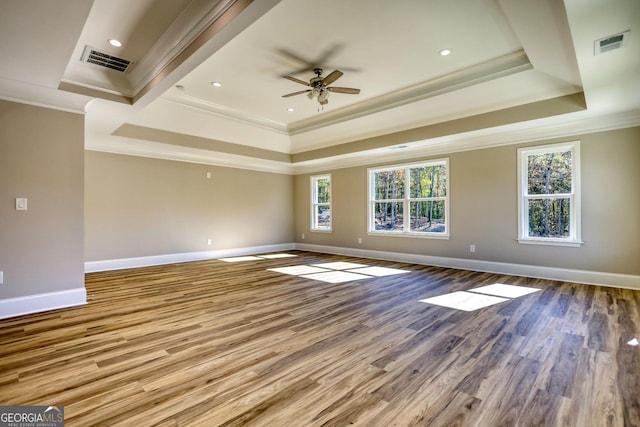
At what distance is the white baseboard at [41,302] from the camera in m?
3.21

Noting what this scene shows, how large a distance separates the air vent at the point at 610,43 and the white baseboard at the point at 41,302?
5.85 meters

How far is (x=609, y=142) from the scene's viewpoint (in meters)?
4.39

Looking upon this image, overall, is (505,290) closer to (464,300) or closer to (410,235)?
(464,300)

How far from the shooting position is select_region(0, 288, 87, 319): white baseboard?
3215mm

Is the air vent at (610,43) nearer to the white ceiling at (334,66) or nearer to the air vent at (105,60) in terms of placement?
the white ceiling at (334,66)

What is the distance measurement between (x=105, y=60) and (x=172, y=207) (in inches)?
149

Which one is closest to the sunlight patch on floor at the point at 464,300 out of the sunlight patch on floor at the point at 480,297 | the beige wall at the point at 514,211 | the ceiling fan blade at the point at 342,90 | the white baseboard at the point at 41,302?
the sunlight patch on floor at the point at 480,297

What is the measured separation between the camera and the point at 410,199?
6641 millimetres

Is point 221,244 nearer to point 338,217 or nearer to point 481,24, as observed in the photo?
point 338,217

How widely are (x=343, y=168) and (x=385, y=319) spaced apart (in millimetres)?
5214

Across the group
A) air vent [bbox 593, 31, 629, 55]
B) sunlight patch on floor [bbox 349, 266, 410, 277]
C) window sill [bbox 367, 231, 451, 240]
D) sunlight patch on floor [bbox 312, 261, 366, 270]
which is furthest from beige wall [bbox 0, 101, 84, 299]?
window sill [bbox 367, 231, 451, 240]

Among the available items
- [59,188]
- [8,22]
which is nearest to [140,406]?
[8,22]

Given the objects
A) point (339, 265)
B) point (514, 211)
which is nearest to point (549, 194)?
point (514, 211)

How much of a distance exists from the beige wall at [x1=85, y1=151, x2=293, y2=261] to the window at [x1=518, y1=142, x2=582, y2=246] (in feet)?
19.2
